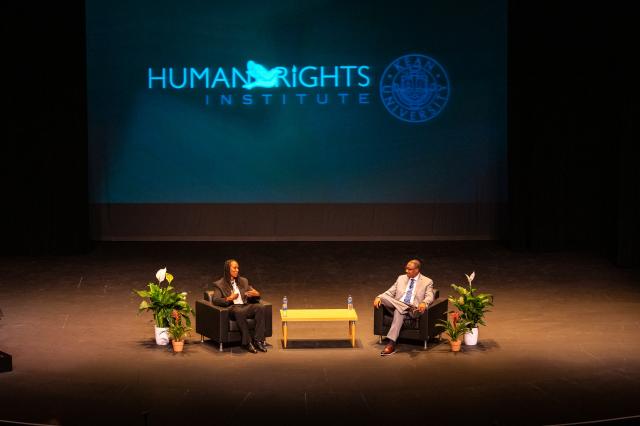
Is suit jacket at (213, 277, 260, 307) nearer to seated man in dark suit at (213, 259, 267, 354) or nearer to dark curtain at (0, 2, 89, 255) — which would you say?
seated man in dark suit at (213, 259, 267, 354)

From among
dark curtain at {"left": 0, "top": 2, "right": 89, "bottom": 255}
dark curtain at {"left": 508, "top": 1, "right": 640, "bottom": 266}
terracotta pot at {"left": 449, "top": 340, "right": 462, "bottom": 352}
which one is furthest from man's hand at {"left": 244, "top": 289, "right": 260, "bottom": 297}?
dark curtain at {"left": 508, "top": 1, "right": 640, "bottom": 266}

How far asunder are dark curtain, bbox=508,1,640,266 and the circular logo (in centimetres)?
111

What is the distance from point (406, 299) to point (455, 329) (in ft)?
1.91

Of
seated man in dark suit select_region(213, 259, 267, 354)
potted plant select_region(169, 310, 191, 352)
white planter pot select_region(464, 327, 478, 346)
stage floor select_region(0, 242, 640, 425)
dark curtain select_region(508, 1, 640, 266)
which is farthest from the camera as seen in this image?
dark curtain select_region(508, 1, 640, 266)

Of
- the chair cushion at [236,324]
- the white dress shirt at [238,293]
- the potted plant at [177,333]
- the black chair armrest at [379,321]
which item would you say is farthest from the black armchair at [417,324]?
the potted plant at [177,333]

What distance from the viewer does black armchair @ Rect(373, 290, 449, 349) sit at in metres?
8.66

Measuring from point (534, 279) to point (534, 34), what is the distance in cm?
391

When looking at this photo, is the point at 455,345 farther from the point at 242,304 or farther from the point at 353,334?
the point at 242,304

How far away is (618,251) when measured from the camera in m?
13.0

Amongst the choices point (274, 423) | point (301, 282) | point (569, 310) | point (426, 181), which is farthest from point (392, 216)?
point (274, 423)

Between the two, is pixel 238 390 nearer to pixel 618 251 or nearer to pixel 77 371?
pixel 77 371

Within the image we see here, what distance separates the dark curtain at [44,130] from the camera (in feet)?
44.5

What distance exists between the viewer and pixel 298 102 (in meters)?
14.1

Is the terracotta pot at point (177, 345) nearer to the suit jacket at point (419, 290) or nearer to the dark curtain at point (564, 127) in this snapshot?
the suit jacket at point (419, 290)
